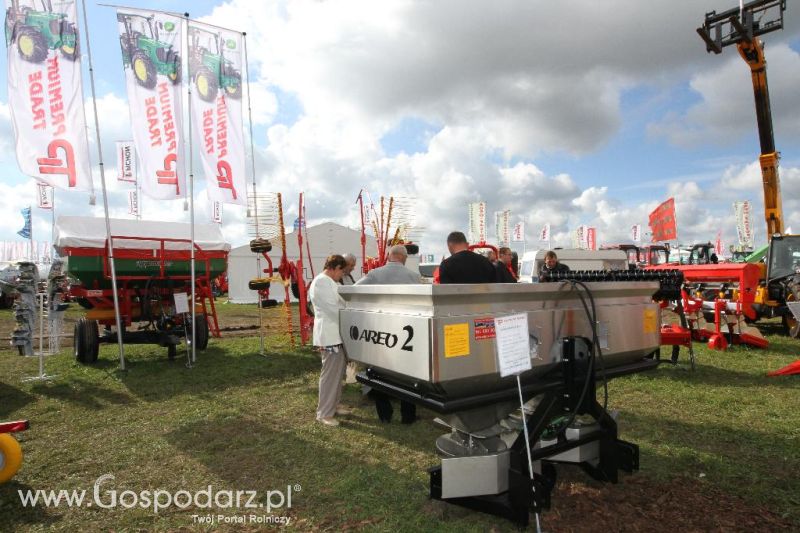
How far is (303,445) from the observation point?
393cm

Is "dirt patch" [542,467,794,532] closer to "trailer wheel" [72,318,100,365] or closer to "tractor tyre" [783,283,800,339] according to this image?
"tractor tyre" [783,283,800,339]

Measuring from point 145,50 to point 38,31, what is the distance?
1.31 m

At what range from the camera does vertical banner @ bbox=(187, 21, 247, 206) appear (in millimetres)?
7660

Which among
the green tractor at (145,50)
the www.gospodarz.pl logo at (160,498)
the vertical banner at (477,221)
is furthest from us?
the vertical banner at (477,221)

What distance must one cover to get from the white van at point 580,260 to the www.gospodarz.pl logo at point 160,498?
13537 mm

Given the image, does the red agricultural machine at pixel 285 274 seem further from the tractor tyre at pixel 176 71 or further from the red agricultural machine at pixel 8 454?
the red agricultural machine at pixel 8 454

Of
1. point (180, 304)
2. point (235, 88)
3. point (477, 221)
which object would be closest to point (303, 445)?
point (180, 304)

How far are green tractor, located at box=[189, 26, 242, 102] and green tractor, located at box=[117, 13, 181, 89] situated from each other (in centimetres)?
41

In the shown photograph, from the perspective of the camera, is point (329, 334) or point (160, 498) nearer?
point (160, 498)

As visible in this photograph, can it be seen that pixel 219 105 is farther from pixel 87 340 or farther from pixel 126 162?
pixel 126 162

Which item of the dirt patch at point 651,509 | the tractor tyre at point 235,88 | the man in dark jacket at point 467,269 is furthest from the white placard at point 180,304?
the dirt patch at point 651,509

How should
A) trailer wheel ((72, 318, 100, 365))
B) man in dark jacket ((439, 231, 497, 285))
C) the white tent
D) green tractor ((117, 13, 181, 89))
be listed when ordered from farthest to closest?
the white tent, trailer wheel ((72, 318, 100, 365)), green tractor ((117, 13, 181, 89)), man in dark jacket ((439, 231, 497, 285))

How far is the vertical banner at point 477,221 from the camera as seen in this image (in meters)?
29.7

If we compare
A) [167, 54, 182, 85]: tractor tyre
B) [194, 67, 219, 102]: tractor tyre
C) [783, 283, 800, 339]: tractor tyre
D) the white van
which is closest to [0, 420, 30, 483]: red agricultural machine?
[167, 54, 182, 85]: tractor tyre
